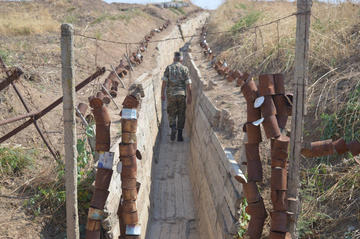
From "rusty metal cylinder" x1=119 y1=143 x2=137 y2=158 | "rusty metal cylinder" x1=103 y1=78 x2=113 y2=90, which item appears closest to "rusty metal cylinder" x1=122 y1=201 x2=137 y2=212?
"rusty metal cylinder" x1=119 y1=143 x2=137 y2=158

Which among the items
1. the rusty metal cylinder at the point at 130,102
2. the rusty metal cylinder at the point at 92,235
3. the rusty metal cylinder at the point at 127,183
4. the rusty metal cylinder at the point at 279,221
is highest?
the rusty metal cylinder at the point at 130,102

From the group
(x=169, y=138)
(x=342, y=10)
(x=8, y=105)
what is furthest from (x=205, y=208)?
(x=342, y=10)

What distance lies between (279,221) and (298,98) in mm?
1088

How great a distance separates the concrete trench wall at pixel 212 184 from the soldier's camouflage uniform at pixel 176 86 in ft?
2.65

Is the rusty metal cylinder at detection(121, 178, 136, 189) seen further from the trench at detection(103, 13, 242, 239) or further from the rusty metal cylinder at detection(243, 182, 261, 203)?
the rusty metal cylinder at detection(243, 182, 261, 203)

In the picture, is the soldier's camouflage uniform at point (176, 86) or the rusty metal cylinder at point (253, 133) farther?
the soldier's camouflage uniform at point (176, 86)

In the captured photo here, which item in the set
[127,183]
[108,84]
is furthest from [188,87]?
[127,183]

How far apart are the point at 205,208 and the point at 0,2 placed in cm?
2805

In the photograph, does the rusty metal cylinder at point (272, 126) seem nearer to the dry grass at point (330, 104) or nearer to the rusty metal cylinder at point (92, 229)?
the dry grass at point (330, 104)

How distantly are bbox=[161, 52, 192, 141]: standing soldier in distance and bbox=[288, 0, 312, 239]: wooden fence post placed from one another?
206 inches

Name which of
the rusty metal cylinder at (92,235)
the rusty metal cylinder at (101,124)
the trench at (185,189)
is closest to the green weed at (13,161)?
the trench at (185,189)

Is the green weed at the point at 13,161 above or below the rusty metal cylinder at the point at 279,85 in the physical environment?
below

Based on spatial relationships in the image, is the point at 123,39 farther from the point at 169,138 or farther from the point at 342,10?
the point at 342,10

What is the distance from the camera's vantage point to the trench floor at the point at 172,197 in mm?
5711
